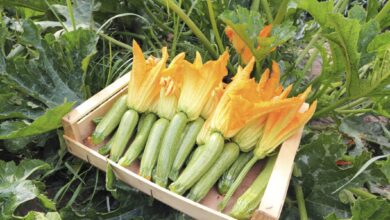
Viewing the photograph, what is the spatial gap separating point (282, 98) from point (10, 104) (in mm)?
1033

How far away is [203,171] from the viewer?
4.69 ft

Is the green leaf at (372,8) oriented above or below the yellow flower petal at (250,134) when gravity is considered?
above

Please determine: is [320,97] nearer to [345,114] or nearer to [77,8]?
[345,114]

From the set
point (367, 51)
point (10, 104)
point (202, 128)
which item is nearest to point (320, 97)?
point (367, 51)

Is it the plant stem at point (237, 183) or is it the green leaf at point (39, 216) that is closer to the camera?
the green leaf at point (39, 216)

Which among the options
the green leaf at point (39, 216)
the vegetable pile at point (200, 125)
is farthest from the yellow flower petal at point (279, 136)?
the green leaf at point (39, 216)

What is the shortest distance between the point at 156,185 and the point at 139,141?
0.71 ft

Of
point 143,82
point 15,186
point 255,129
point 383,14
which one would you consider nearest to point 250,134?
point 255,129

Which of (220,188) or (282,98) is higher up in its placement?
(282,98)

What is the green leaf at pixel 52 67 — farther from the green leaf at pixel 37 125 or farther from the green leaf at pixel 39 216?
the green leaf at pixel 39 216

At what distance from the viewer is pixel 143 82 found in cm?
160

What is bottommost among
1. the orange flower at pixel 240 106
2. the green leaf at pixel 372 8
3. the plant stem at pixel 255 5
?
the orange flower at pixel 240 106

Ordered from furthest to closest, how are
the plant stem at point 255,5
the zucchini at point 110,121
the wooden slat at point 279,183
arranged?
1. the plant stem at point 255,5
2. the zucchini at point 110,121
3. the wooden slat at point 279,183

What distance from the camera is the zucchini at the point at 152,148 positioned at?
145cm
